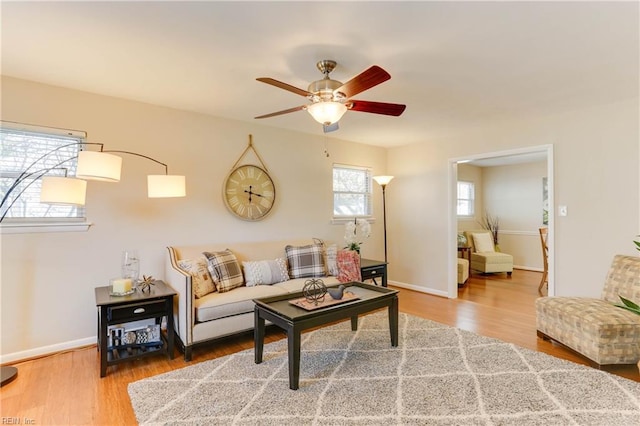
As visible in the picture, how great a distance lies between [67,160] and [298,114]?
2.32 m

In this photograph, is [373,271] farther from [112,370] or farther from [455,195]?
[112,370]

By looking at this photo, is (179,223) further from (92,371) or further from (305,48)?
(305,48)

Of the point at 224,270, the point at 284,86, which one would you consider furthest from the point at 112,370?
the point at 284,86

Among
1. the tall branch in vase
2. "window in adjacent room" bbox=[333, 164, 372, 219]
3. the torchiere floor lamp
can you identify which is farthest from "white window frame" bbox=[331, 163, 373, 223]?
the tall branch in vase

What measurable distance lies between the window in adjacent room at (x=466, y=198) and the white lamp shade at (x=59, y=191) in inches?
287

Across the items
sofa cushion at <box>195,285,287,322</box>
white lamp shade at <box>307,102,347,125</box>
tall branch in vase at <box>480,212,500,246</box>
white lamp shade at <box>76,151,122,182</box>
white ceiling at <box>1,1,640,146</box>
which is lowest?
sofa cushion at <box>195,285,287,322</box>

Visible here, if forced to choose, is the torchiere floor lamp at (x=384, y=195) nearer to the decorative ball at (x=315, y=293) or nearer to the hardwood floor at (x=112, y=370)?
the hardwood floor at (x=112, y=370)

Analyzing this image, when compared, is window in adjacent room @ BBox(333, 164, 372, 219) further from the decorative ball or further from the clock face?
the decorative ball

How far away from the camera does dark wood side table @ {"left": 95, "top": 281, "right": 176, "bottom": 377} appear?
102 inches

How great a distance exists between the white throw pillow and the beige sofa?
481 centimetres

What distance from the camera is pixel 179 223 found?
3.72 meters

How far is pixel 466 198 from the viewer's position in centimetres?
790

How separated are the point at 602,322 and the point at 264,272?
9.98ft

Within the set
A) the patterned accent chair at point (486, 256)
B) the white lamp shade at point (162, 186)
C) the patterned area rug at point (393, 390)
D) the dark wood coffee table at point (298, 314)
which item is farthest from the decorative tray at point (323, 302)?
the patterned accent chair at point (486, 256)
